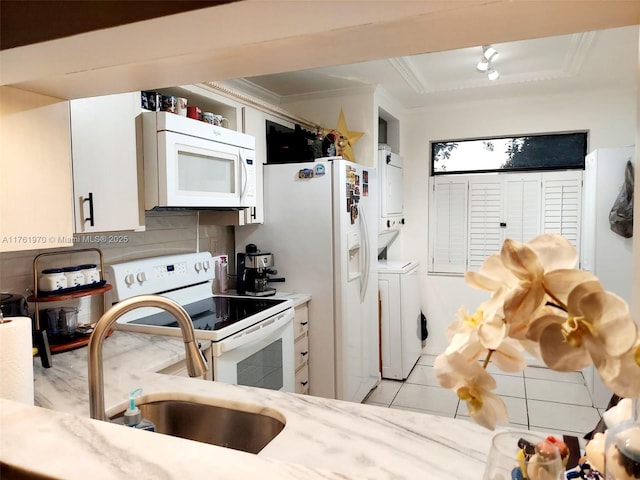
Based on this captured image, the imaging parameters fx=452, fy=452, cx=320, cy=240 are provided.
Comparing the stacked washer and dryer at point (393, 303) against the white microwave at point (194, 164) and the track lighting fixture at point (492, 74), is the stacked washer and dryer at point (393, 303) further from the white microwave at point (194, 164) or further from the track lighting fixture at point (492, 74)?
the white microwave at point (194, 164)

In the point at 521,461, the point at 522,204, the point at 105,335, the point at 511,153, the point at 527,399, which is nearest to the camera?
the point at 521,461

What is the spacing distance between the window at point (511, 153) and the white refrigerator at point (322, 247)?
5.26 ft

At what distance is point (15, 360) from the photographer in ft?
3.81

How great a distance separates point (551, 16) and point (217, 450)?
36.7 inches

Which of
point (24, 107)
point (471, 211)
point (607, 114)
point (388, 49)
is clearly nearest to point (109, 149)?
point (24, 107)

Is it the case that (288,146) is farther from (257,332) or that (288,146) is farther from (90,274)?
(90,274)

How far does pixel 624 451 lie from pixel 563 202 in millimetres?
4061

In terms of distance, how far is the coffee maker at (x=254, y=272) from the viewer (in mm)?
3029

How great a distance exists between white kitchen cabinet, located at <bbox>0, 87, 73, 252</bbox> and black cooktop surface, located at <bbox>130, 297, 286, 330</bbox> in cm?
87

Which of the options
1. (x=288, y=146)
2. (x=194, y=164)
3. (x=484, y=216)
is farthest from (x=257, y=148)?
(x=484, y=216)

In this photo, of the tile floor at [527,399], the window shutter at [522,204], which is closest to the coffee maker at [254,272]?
the tile floor at [527,399]

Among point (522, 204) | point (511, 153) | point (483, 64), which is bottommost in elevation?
point (522, 204)

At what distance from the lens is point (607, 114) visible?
3.89 meters

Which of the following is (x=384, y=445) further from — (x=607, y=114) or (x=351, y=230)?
(x=607, y=114)
